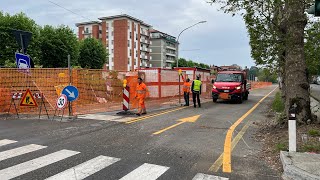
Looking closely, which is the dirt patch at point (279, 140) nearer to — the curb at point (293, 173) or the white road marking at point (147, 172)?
the curb at point (293, 173)

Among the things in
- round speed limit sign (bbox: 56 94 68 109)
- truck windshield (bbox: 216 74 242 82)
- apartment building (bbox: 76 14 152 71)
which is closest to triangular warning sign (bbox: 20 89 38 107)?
round speed limit sign (bbox: 56 94 68 109)

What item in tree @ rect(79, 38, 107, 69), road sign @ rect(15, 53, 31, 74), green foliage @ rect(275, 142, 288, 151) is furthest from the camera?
tree @ rect(79, 38, 107, 69)

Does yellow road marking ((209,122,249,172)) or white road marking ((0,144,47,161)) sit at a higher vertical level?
white road marking ((0,144,47,161))

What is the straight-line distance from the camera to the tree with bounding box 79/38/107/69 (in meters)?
60.2

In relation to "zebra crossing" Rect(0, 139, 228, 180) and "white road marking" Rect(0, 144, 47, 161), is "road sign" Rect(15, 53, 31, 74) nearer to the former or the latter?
"white road marking" Rect(0, 144, 47, 161)

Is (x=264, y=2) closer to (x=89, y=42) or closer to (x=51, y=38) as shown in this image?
(x=51, y=38)

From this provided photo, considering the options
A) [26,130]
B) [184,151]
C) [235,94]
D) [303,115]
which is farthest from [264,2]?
[235,94]

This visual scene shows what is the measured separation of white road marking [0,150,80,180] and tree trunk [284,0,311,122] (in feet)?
20.9

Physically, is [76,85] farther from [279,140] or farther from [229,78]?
[229,78]

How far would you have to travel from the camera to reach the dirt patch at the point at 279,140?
689cm

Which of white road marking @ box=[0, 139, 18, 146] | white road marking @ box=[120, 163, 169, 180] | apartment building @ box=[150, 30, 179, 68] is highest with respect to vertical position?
apartment building @ box=[150, 30, 179, 68]

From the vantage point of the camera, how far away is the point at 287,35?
9727mm

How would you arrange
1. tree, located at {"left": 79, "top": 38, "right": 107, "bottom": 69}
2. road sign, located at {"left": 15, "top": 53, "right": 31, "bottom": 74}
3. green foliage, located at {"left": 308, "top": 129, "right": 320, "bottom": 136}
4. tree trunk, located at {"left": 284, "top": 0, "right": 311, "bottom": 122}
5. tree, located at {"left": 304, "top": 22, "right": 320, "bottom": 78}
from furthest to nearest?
tree, located at {"left": 79, "top": 38, "right": 107, "bottom": 69}
road sign, located at {"left": 15, "top": 53, "right": 31, "bottom": 74}
tree, located at {"left": 304, "top": 22, "right": 320, "bottom": 78}
tree trunk, located at {"left": 284, "top": 0, "right": 311, "bottom": 122}
green foliage, located at {"left": 308, "top": 129, "right": 320, "bottom": 136}

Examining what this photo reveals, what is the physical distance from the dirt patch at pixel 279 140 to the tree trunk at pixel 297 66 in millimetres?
632
